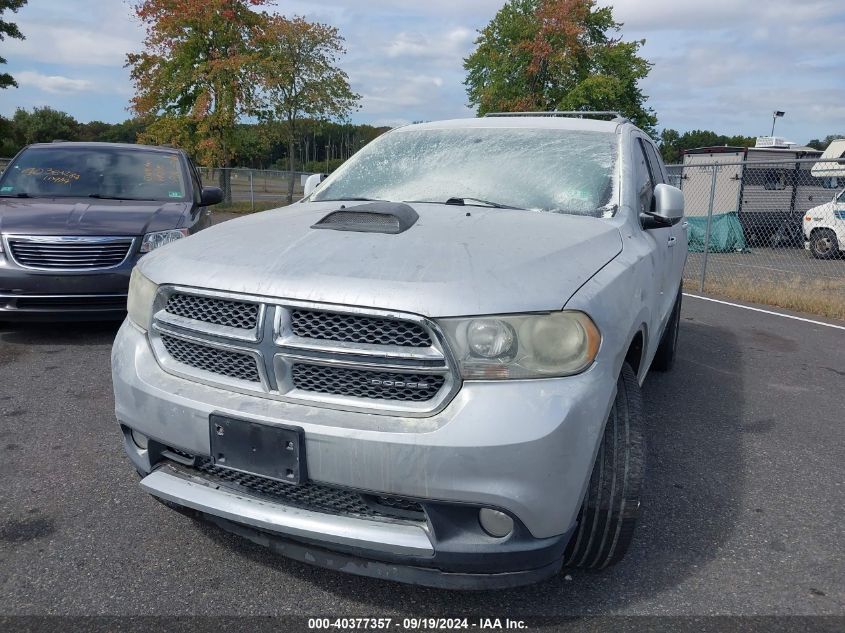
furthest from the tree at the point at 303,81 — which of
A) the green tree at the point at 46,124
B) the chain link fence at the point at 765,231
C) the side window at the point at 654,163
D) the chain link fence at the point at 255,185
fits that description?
the green tree at the point at 46,124

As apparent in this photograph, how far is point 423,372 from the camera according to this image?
1.97 m

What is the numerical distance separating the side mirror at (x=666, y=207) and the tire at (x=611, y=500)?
1190 millimetres

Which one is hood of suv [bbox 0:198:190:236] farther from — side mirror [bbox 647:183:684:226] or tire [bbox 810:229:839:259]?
tire [bbox 810:229:839:259]

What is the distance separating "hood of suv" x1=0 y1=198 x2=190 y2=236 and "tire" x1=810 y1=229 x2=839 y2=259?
14.3 metres

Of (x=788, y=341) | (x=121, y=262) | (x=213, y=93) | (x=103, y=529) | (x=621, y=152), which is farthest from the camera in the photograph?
(x=213, y=93)

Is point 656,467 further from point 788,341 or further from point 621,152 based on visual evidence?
point 788,341

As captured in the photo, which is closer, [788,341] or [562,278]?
[562,278]

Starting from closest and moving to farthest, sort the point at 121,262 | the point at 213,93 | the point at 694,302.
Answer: the point at 121,262, the point at 694,302, the point at 213,93

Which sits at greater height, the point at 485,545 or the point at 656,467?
the point at 485,545

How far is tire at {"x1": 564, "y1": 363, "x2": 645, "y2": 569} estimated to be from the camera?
225 cm

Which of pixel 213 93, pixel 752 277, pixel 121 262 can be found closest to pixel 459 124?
pixel 121 262

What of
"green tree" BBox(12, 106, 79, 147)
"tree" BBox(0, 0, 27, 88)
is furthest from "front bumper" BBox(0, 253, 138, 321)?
"green tree" BBox(12, 106, 79, 147)

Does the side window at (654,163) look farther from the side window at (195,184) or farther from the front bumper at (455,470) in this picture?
the side window at (195,184)

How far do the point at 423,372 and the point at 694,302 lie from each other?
849 centimetres
